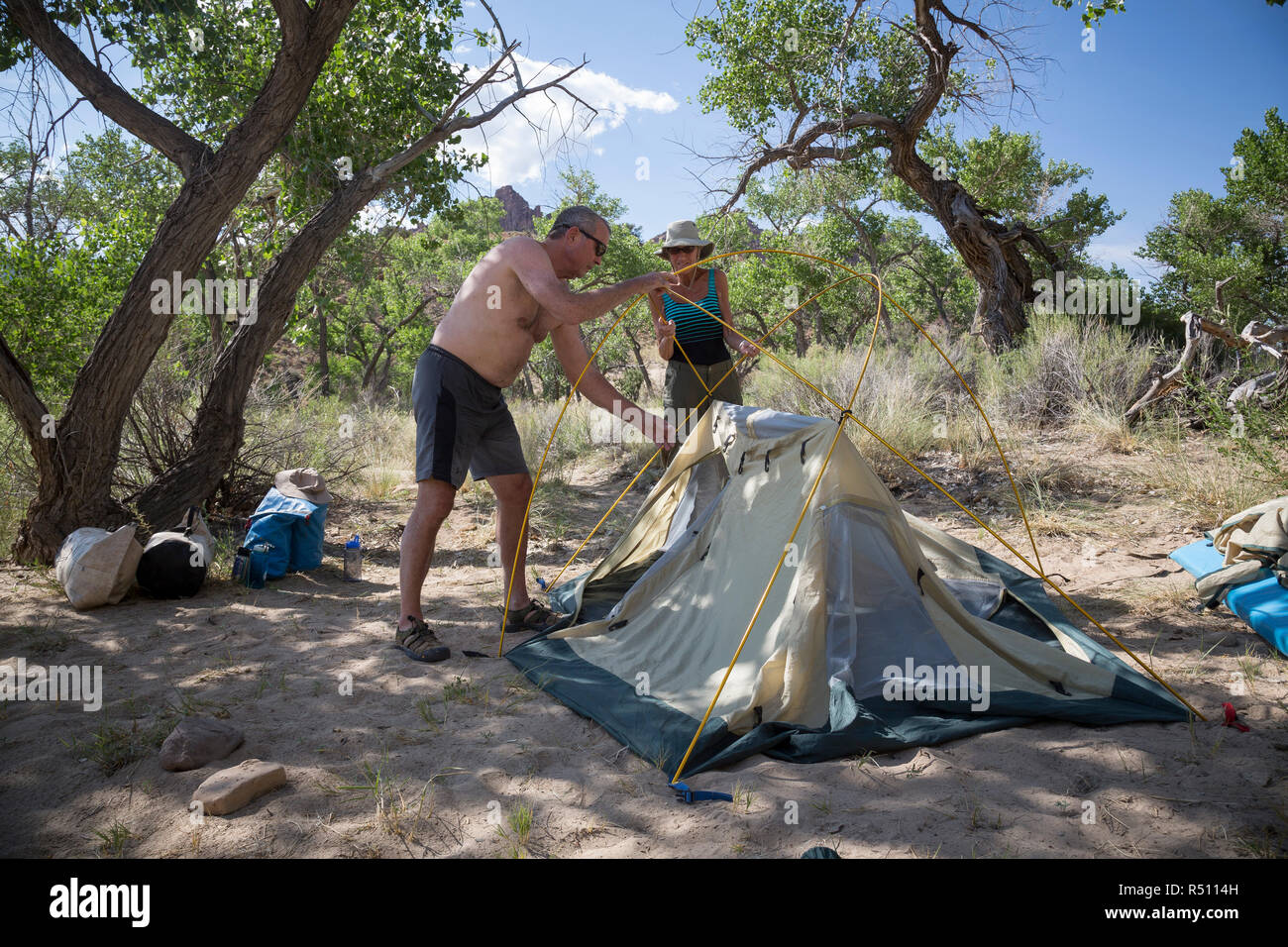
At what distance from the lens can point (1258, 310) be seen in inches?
698

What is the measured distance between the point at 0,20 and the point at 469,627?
197 inches

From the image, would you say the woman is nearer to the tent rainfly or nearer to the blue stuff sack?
the tent rainfly

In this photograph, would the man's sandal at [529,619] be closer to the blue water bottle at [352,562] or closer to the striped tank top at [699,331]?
the blue water bottle at [352,562]

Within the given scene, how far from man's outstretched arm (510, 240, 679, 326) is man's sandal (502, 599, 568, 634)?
1501 mm

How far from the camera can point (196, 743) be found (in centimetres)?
249

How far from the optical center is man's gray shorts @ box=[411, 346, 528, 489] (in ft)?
11.5

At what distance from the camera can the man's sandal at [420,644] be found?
11.3 feet

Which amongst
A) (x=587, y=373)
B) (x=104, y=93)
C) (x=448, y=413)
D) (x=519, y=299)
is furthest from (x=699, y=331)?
(x=104, y=93)

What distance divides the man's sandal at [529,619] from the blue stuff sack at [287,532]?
175 cm

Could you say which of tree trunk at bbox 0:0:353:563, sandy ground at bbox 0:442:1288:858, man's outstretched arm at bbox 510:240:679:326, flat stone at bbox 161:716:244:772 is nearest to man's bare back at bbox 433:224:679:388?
man's outstretched arm at bbox 510:240:679:326
